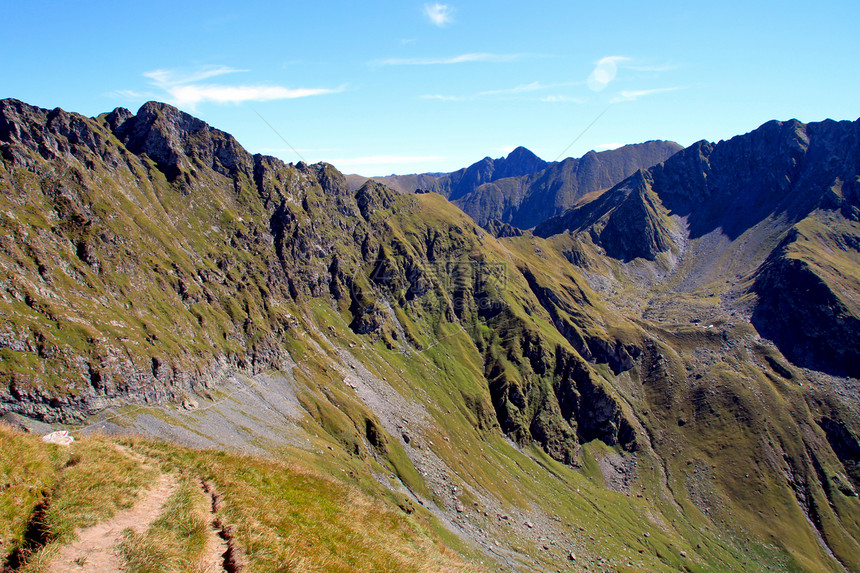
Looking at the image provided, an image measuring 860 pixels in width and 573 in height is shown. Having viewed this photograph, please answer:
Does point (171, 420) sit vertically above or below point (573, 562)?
above

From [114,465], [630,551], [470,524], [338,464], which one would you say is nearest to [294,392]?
[338,464]

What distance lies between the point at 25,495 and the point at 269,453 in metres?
119

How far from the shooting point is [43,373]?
109m

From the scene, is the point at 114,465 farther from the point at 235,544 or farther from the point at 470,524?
the point at 470,524

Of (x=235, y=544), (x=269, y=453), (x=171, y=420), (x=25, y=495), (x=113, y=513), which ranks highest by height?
(x=25, y=495)

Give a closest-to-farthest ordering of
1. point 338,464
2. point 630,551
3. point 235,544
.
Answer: point 235,544 → point 338,464 → point 630,551

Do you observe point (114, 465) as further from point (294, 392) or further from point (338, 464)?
point (294, 392)

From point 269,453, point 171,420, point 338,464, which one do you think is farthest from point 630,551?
point 171,420

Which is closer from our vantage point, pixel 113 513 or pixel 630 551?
pixel 113 513

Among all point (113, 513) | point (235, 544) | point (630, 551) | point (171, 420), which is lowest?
point (630, 551)

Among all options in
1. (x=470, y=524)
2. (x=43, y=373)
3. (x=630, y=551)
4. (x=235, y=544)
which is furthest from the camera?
(x=630, y=551)

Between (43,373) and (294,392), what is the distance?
84007 millimetres

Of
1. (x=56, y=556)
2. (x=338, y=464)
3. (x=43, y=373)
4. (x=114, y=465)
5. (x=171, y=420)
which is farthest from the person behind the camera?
(x=338, y=464)

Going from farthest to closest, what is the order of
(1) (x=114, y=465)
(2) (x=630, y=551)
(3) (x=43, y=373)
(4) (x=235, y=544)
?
(2) (x=630, y=551)
(3) (x=43, y=373)
(1) (x=114, y=465)
(4) (x=235, y=544)
